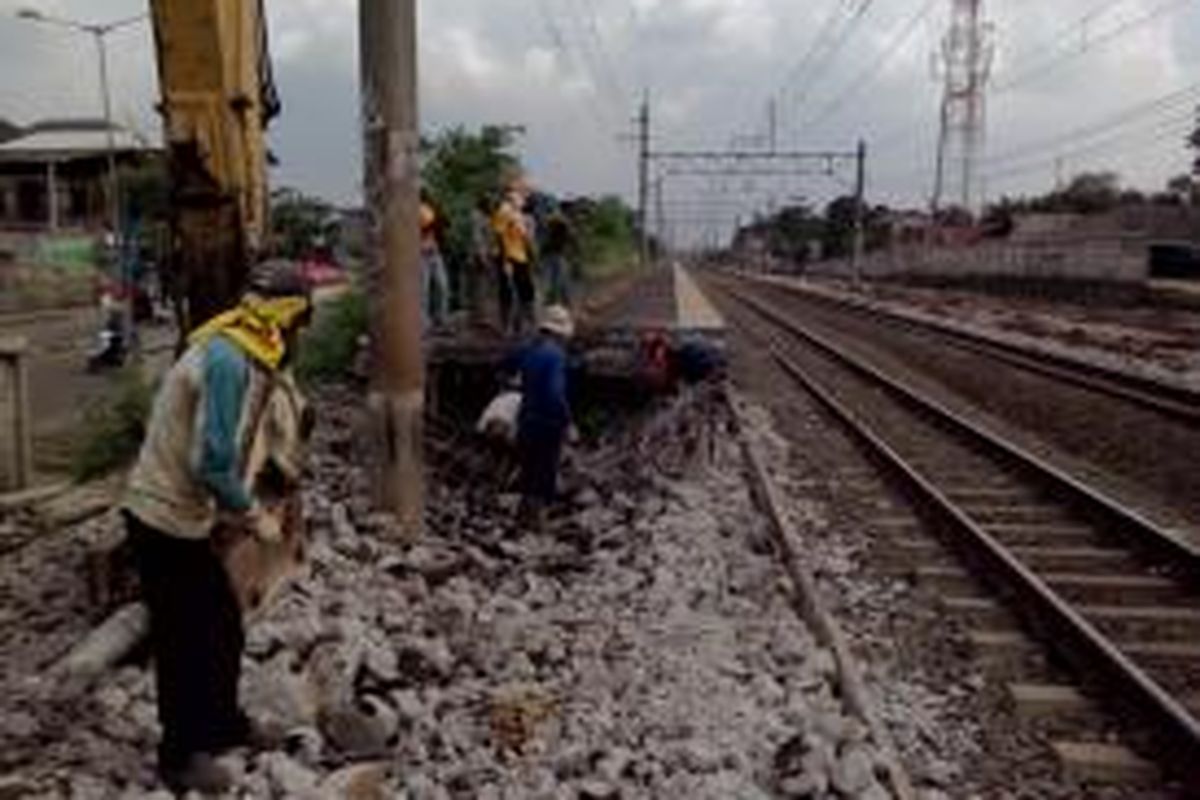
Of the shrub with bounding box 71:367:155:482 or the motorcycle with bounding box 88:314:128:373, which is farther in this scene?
the motorcycle with bounding box 88:314:128:373

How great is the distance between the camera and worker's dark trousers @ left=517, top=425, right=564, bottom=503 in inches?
519

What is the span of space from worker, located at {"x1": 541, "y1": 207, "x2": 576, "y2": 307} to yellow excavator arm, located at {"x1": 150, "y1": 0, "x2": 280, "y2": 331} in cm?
1332

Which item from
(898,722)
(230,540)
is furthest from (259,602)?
(898,722)

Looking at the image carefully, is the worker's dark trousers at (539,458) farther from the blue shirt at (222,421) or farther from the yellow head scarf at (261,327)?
the blue shirt at (222,421)

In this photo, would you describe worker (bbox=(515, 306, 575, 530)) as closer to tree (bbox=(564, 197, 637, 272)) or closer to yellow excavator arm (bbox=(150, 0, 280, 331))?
yellow excavator arm (bbox=(150, 0, 280, 331))

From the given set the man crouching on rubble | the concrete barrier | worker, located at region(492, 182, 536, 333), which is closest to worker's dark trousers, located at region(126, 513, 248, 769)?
the man crouching on rubble

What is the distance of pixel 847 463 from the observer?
17641 mm

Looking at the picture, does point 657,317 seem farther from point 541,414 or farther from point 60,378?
point 541,414

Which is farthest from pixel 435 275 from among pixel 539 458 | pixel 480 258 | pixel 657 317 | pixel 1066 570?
pixel 657 317

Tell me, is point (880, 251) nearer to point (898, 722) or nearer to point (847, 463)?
point (847, 463)

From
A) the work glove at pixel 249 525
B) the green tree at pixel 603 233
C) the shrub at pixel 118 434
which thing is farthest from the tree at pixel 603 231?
the work glove at pixel 249 525

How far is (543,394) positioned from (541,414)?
0.44 ft

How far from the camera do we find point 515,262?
19.6m

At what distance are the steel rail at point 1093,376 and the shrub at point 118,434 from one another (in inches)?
428
